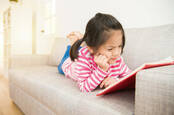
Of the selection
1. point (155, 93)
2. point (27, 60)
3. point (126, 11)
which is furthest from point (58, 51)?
point (155, 93)

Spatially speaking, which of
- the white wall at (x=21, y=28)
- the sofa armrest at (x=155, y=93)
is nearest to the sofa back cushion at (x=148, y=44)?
the sofa armrest at (x=155, y=93)

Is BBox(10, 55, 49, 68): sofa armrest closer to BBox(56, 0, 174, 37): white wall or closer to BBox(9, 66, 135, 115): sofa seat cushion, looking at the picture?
BBox(56, 0, 174, 37): white wall

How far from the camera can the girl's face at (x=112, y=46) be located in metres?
0.70

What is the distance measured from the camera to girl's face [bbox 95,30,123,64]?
70 cm

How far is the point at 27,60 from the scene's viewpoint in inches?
73.6

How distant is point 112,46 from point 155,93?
37 centimetres

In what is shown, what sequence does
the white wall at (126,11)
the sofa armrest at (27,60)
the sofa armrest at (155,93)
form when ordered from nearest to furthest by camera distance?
1. the sofa armrest at (155,93)
2. the white wall at (126,11)
3. the sofa armrest at (27,60)

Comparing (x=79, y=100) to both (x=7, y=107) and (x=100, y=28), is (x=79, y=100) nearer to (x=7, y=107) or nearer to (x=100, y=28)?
(x=100, y=28)

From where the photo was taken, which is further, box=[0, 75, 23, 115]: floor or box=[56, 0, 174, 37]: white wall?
box=[0, 75, 23, 115]: floor

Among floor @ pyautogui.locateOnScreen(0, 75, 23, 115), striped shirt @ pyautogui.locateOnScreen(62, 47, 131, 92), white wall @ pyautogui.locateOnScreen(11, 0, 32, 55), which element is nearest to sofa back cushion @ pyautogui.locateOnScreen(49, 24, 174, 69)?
striped shirt @ pyautogui.locateOnScreen(62, 47, 131, 92)

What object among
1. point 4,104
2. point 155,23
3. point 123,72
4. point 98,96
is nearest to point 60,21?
point 4,104

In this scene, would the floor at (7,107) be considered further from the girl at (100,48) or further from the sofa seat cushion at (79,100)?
the girl at (100,48)

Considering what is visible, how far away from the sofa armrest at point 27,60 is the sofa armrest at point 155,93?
68.4 inches

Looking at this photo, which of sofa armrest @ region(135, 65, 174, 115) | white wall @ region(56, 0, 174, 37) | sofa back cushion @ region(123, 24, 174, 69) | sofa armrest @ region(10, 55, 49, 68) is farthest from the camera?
sofa armrest @ region(10, 55, 49, 68)
